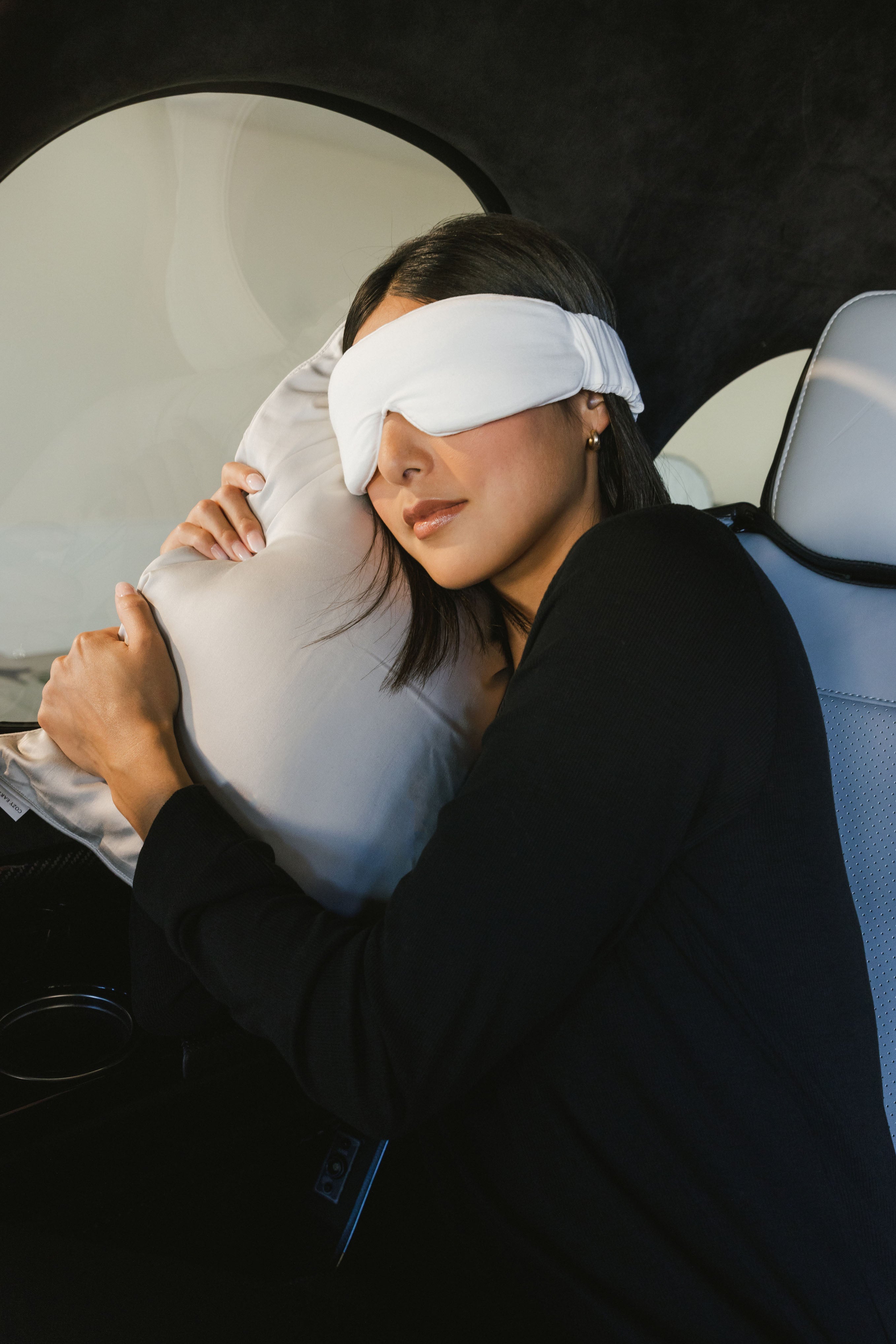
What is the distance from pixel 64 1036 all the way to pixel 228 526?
0.62m

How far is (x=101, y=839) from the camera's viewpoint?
89cm

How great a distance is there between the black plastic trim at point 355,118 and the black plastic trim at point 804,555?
0.46 metres

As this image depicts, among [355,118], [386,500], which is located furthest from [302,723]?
[355,118]

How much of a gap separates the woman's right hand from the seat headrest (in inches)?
24.0

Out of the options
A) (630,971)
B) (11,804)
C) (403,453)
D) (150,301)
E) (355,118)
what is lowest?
(11,804)

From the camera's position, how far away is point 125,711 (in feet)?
2.71

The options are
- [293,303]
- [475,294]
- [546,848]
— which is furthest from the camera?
[293,303]

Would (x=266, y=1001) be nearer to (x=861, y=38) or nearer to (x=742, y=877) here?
(x=742, y=877)

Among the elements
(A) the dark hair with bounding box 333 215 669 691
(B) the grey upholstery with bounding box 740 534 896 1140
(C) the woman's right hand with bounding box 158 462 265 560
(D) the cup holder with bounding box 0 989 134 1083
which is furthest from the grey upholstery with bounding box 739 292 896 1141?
(D) the cup holder with bounding box 0 989 134 1083

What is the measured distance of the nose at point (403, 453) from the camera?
0.89m

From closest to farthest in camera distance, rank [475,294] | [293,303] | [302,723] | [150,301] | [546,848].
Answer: [546,848] → [302,723] → [475,294] → [150,301] → [293,303]

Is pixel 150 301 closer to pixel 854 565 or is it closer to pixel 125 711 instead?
pixel 125 711

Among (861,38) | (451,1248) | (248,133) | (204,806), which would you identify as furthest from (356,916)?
(861,38)

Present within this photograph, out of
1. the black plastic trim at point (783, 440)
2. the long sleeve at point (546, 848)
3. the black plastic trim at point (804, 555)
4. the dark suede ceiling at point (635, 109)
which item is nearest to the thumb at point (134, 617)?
the long sleeve at point (546, 848)
